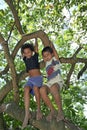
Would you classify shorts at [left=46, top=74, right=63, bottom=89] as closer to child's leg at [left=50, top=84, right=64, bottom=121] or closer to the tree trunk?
child's leg at [left=50, top=84, right=64, bottom=121]

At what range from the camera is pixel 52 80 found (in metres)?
5.48

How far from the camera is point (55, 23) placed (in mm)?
10664

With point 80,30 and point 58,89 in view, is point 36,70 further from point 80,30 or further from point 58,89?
point 80,30

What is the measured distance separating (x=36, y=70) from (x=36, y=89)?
1.67ft

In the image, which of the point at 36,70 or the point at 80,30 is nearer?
the point at 36,70

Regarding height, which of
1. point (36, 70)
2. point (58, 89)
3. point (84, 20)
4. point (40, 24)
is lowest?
point (58, 89)

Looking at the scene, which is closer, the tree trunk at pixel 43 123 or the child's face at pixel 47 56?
the tree trunk at pixel 43 123

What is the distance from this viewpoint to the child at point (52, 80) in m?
5.28

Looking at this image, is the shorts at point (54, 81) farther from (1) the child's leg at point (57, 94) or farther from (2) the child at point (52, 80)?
(1) the child's leg at point (57, 94)

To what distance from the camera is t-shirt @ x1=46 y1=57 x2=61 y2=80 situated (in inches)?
221

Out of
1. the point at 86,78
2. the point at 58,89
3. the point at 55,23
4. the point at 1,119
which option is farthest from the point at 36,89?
the point at 86,78

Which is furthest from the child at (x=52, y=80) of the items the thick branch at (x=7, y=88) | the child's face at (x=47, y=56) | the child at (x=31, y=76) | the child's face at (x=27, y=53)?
the thick branch at (x=7, y=88)

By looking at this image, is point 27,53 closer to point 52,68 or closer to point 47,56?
point 47,56

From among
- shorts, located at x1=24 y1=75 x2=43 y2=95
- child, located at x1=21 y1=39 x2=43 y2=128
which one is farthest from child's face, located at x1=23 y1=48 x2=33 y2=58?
shorts, located at x1=24 y1=75 x2=43 y2=95
